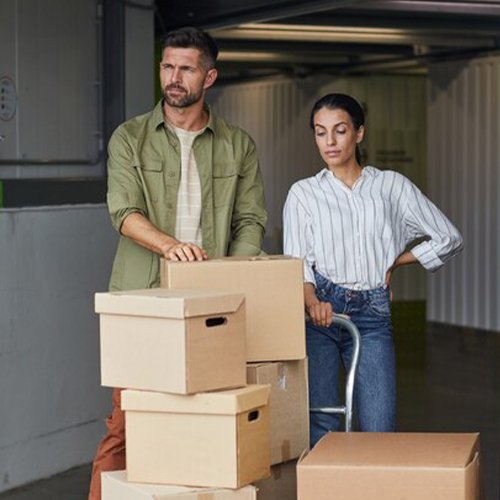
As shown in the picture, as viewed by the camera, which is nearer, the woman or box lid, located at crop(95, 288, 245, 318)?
box lid, located at crop(95, 288, 245, 318)

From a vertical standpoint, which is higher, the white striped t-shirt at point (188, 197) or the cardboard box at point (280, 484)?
the white striped t-shirt at point (188, 197)

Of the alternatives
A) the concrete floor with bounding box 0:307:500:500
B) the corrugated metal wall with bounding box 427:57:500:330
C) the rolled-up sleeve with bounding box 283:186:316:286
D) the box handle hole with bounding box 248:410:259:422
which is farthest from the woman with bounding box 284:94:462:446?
the corrugated metal wall with bounding box 427:57:500:330

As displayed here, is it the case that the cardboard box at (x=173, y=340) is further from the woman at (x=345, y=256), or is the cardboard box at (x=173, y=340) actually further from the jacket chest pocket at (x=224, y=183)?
the jacket chest pocket at (x=224, y=183)


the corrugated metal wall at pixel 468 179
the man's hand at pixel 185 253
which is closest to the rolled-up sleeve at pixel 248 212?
the man's hand at pixel 185 253

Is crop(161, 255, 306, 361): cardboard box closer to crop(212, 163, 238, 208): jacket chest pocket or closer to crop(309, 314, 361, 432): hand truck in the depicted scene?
crop(309, 314, 361, 432): hand truck

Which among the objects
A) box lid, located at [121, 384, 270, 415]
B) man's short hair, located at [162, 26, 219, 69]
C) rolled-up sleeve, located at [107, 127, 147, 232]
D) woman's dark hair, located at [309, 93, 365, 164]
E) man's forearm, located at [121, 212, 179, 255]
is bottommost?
box lid, located at [121, 384, 270, 415]

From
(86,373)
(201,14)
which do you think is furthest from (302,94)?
(86,373)

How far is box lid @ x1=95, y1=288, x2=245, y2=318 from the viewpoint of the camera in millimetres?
3377

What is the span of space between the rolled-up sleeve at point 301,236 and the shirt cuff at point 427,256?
0.35 m

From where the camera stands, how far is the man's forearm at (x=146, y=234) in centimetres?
396

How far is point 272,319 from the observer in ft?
12.2

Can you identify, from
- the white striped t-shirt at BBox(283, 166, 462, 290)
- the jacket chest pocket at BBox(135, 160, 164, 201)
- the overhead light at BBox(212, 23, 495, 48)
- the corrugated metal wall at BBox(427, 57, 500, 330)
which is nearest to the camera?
the white striped t-shirt at BBox(283, 166, 462, 290)

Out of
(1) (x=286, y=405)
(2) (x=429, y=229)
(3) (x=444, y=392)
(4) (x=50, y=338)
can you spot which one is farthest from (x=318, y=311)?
(3) (x=444, y=392)

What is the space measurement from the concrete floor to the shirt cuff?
165 centimetres
